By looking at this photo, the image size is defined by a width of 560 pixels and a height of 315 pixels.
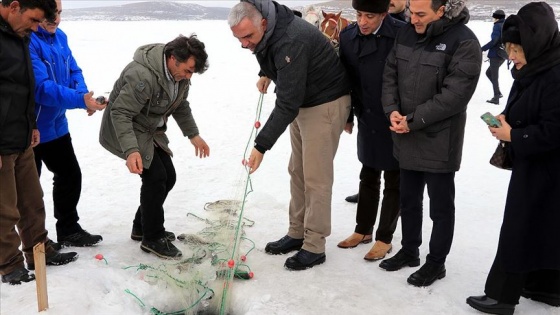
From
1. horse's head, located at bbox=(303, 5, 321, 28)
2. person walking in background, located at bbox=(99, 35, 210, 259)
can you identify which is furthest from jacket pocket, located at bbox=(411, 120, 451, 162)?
horse's head, located at bbox=(303, 5, 321, 28)

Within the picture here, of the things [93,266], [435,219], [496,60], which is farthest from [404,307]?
[496,60]

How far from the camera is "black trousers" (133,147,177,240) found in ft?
12.5

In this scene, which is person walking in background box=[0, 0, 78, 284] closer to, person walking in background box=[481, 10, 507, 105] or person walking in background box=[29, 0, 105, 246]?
person walking in background box=[29, 0, 105, 246]

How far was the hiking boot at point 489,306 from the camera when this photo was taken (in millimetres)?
3084

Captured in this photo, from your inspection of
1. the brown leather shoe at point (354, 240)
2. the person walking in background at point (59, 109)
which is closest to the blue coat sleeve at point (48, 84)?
the person walking in background at point (59, 109)

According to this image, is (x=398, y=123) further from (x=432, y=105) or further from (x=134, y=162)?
(x=134, y=162)

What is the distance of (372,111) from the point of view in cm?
375

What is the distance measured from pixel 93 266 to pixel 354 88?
7.79ft

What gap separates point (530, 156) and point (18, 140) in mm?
3103

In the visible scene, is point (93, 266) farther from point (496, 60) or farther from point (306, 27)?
point (496, 60)

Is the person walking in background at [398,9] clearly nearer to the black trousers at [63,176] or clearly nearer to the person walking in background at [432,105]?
the person walking in background at [432,105]

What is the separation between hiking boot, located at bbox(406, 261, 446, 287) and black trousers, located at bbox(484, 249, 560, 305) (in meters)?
0.40

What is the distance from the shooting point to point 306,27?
3461 mm

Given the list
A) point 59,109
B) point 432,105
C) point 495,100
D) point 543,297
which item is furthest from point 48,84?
point 495,100
